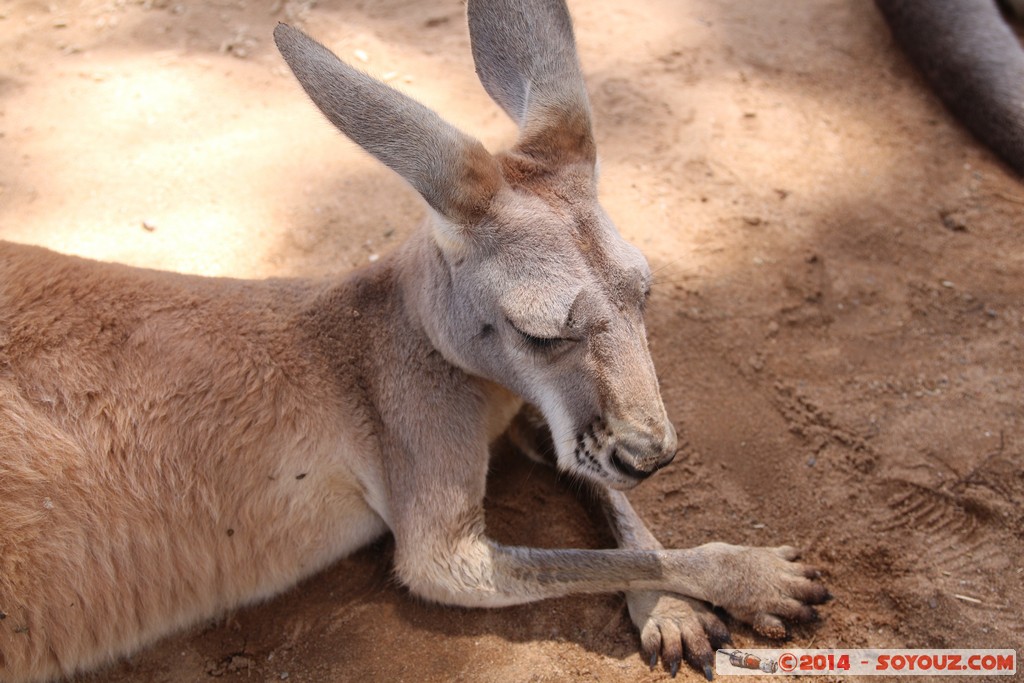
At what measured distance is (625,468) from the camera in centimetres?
244

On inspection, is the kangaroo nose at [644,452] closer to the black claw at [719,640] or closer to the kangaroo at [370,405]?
the kangaroo at [370,405]

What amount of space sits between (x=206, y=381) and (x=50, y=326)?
52 cm

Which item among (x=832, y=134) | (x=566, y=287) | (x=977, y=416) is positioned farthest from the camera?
(x=832, y=134)

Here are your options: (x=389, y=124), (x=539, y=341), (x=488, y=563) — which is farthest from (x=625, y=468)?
(x=389, y=124)

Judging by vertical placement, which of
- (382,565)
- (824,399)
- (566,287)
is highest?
(566,287)

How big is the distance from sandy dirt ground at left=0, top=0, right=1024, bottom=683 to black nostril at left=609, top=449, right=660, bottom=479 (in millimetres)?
743

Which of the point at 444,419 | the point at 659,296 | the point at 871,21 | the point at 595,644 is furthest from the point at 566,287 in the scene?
the point at 871,21

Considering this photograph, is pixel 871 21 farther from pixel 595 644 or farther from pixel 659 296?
pixel 595 644

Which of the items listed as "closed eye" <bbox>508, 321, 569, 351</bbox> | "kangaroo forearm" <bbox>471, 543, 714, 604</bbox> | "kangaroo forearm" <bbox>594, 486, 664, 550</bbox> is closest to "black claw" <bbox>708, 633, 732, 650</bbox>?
"kangaroo forearm" <bbox>471, 543, 714, 604</bbox>

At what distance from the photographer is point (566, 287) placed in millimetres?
2439

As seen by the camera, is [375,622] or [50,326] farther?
[375,622]

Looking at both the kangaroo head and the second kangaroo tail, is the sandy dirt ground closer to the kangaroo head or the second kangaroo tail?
the second kangaroo tail

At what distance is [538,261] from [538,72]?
2.51ft

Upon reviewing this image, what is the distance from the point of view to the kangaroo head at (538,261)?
94.8 inches
